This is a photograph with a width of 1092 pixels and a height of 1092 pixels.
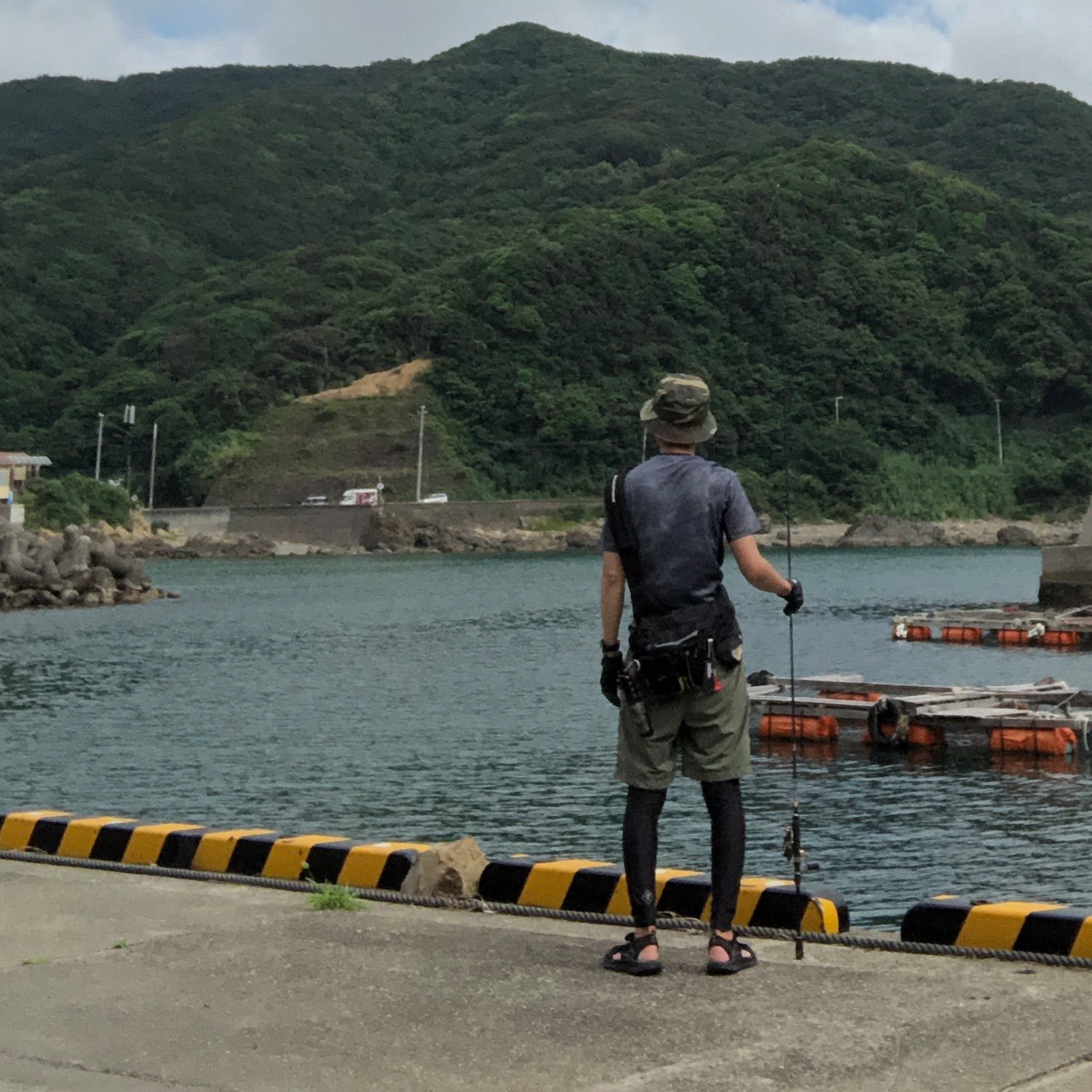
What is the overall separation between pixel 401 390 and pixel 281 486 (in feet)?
43.8

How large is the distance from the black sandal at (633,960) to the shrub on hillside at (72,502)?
319 feet

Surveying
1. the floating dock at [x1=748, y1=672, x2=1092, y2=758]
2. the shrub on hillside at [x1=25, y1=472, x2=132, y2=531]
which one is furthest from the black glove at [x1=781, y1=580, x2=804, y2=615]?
the shrub on hillside at [x1=25, y1=472, x2=132, y2=531]

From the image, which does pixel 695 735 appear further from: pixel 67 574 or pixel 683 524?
pixel 67 574

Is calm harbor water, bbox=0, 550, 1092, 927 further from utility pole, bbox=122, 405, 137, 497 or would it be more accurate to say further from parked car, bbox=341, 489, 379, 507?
utility pole, bbox=122, 405, 137, 497

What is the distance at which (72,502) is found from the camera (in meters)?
101

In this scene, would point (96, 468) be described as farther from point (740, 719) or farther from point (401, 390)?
point (740, 719)

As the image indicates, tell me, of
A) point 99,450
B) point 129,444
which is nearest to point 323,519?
point 99,450

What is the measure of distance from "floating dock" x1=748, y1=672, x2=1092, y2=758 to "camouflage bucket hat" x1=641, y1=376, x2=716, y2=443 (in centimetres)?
1170

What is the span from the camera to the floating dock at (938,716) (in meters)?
18.0

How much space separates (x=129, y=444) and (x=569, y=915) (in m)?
126

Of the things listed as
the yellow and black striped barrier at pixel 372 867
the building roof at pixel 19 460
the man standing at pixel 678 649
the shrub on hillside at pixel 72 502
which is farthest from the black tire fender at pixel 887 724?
the building roof at pixel 19 460

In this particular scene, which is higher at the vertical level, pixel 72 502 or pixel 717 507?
pixel 72 502

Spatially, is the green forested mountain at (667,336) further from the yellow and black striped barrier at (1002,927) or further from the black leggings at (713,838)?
the black leggings at (713,838)

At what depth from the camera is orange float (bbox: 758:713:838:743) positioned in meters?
19.6
